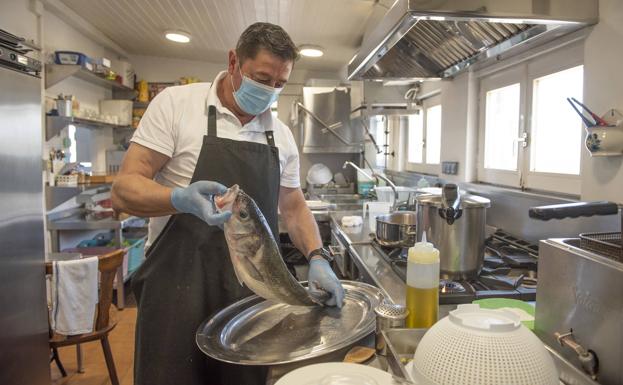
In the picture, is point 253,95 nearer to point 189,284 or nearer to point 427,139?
point 189,284

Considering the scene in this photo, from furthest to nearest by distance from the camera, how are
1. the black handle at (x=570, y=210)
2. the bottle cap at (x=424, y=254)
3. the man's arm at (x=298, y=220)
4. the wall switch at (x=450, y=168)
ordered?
the wall switch at (x=450, y=168), the man's arm at (x=298, y=220), the bottle cap at (x=424, y=254), the black handle at (x=570, y=210)

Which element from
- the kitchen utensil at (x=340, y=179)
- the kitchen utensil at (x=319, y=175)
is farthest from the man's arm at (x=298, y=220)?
the kitchen utensil at (x=340, y=179)

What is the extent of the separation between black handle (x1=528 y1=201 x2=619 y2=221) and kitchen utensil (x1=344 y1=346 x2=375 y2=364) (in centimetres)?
45

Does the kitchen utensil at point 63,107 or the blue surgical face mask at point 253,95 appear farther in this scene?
the kitchen utensil at point 63,107

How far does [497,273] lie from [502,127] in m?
1.35

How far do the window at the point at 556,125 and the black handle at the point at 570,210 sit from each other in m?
1.11

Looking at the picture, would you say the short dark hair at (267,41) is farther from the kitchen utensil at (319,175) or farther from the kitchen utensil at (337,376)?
the kitchen utensil at (319,175)

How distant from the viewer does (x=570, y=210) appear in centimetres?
87

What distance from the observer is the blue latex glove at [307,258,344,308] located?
4.07ft

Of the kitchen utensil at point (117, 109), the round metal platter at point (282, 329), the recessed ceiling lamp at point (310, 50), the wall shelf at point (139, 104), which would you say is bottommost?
the round metal platter at point (282, 329)

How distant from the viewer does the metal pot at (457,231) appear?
1.36 meters

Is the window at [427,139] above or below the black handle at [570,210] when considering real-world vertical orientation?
above

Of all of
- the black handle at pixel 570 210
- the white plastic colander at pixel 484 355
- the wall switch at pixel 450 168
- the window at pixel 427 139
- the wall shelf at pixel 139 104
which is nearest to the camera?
the white plastic colander at pixel 484 355

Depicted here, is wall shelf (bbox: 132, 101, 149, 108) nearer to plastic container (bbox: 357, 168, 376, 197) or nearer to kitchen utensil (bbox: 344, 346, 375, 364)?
plastic container (bbox: 357, 168, 376, 197)
